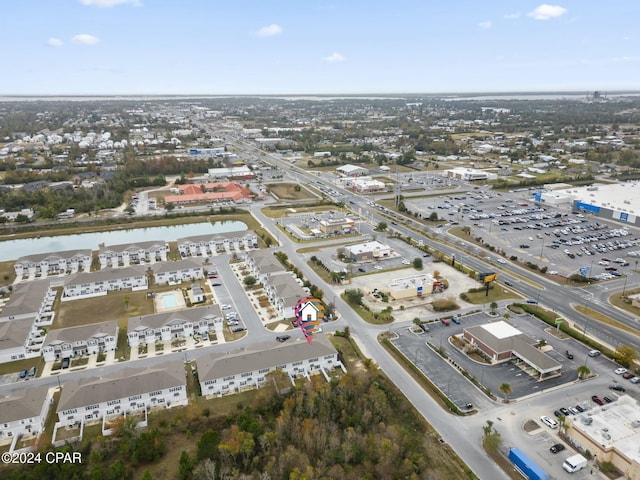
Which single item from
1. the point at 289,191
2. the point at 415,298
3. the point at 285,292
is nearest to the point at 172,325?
the point at 285,292

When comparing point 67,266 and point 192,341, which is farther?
point 67,266

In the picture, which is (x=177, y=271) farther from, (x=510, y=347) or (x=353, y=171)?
(x=353, y=171)

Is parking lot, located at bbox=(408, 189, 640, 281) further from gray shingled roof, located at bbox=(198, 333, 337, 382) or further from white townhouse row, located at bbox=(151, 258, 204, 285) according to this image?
white townhouse row, located at bbox=(151, 258, 204, 285)

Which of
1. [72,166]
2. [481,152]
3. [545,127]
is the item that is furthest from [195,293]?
[545,127]

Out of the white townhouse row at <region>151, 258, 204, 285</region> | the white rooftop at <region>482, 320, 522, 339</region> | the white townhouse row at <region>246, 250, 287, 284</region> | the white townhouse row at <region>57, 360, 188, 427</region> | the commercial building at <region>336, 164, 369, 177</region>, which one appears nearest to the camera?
the white townhouse row at <region>57, 360, 188, 427</region>

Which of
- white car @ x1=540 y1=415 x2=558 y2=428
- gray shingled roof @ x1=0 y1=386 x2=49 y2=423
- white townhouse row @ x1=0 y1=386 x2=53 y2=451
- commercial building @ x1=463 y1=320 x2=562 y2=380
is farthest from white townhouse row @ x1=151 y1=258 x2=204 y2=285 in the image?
white car @ x1=540 y1=415 x2=558 y2=428

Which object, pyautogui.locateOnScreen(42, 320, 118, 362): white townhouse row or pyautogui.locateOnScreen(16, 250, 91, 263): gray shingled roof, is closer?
pyautogui.locateOnScreen(42, 320, 118, 362): white townhouse row

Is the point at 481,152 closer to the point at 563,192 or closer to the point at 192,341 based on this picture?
the point at 563,192

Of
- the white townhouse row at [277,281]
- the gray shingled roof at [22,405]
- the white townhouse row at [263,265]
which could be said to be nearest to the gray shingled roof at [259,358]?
the white townhouse row at [277,281]
